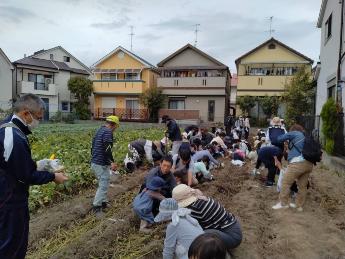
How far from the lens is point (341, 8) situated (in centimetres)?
1235

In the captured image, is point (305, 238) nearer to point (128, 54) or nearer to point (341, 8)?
point (341, 8)

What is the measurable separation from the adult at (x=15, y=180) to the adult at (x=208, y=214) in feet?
4.85

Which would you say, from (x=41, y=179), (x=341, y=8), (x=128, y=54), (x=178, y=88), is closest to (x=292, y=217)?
(x=41, y=179)

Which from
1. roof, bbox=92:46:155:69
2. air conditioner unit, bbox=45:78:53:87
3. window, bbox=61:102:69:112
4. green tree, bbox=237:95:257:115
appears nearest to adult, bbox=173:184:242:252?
green tree, bbox=237:95:257:115

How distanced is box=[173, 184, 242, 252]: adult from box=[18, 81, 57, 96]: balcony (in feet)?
109

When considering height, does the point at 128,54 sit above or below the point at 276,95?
above

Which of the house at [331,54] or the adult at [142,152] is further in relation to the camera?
the house at [331,54]

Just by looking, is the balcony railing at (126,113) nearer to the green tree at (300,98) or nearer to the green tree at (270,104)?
the green tree at (270,104)

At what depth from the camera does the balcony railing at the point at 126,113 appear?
1356 inches

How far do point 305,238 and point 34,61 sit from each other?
1383 inches

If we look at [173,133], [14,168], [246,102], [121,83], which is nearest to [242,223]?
[14,168]

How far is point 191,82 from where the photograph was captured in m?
33.6

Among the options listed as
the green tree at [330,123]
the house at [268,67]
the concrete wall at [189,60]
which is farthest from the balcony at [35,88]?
the green tree at [330,123]

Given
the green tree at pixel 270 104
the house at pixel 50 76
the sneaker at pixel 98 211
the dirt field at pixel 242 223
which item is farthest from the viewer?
the house at pixel 50 76
